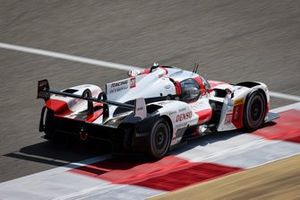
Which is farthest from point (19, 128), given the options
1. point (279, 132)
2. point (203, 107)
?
point (279, 132)

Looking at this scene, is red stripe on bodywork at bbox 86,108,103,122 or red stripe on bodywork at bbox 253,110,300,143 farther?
red stripe on bodywork at bbox 253,110,300,143

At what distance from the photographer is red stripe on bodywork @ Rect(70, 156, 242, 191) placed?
1502 centimetres

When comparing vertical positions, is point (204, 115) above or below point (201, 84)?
below

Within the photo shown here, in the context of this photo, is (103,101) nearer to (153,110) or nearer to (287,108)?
(153,110)

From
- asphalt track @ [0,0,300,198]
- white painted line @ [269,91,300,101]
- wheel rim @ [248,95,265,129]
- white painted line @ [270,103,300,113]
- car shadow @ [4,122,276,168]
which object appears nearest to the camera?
car shadow @ [4,122,276,168]

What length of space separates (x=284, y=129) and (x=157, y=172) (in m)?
3.34

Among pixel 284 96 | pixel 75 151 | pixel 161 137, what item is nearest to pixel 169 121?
pixel 161 137

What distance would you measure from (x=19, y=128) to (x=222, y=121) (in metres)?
3.86

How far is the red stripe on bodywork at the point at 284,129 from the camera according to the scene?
679 inches

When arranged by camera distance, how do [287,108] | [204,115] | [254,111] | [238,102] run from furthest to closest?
[287,108] < [254,111] < [238,102] < [204,115]

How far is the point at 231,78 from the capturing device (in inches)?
827

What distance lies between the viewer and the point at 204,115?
55.3 feet

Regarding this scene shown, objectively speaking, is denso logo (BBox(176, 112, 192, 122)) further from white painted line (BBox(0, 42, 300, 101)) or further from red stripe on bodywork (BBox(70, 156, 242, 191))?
white painted line (BBox(0, 42, 300, 101))

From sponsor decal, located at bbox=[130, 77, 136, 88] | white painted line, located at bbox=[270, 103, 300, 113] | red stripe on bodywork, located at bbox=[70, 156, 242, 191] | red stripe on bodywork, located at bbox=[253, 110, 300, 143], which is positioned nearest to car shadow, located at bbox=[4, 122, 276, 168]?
red stripe on bodywork, located at bbox=[70, 156, 242, 191]
